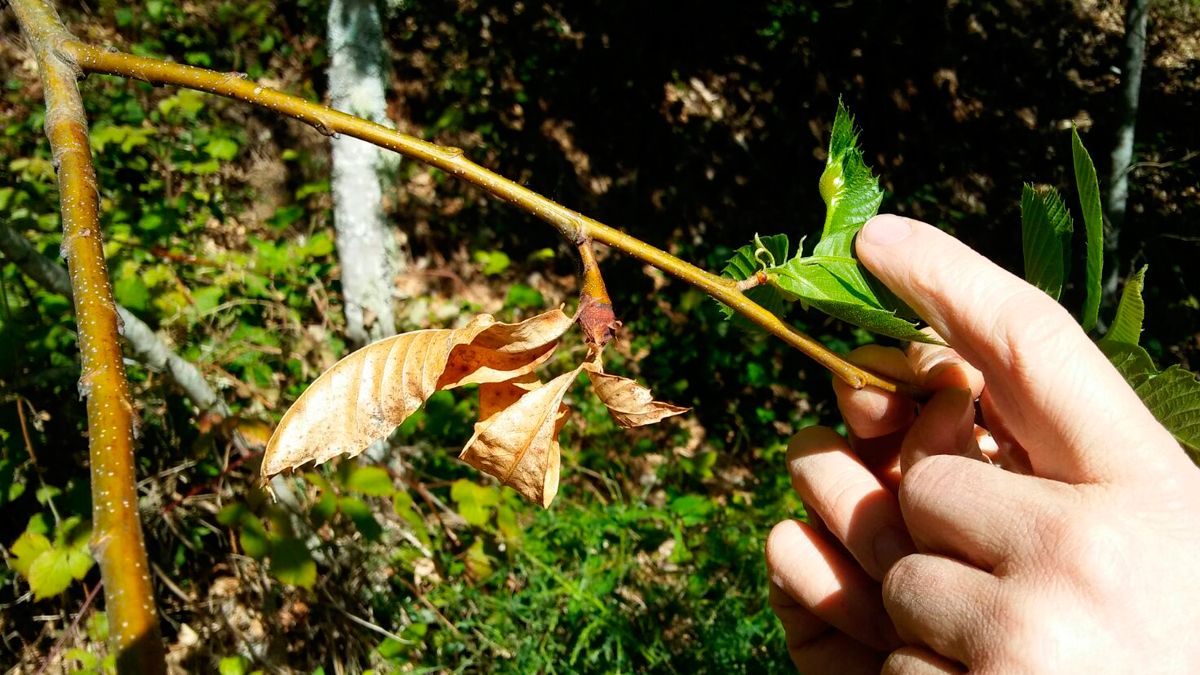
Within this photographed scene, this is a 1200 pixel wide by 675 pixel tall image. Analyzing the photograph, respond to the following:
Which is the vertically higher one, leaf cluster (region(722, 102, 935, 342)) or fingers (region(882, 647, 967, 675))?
leaf cluster (region(722, 102, 935, 342))

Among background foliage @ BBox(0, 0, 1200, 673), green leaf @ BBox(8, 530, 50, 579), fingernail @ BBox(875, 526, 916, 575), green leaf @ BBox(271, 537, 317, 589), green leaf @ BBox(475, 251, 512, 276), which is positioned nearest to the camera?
fingernail @ BBox(875, 526, 916, 575)

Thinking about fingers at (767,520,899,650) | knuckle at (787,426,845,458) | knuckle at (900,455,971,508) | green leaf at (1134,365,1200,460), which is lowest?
fingers at (767,520,899,650)

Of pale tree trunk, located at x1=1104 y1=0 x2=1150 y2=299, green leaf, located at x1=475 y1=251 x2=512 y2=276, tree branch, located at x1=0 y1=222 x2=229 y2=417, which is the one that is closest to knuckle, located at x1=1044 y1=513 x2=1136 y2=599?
tree branch, located at x1=0 y1=222 x2=229 y2=417

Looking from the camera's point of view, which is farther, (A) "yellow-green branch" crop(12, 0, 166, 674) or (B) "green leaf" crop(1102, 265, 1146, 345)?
(B) "green leaf" crop(1102, 265, 1146, 345)

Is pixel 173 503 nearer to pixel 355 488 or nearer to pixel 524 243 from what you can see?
pixel 355 488

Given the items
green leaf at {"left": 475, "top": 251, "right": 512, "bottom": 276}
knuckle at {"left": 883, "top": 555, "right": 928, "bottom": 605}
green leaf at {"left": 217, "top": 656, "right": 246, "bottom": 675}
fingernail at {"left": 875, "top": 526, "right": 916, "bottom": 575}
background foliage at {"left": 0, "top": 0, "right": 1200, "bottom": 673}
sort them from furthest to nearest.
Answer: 1. green leaf at {"left": 475, "top": 251, "right": 512, "bottom": 276}
2. background foliage at {"left": 0, "top": 0, "right": 1200, "bottom": 673}
3. green leaf at {"left": 217, "top": 656, "right": 246, "bottom": 675}
4. fingernail at {"left": 875, "top": 526, "right": 916, "bottom": 575}
5. knuckle at {"left": 883, "top": 555, "right": 928, "bottom": 605}

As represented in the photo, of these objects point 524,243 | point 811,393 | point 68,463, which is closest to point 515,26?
point 524,243

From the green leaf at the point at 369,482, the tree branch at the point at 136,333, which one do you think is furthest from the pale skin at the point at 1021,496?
the green leaf at the point at 369,482

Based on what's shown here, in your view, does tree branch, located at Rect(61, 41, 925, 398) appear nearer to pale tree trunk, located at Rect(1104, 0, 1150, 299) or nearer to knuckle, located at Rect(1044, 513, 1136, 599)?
knuckle, located at Rect(1044, 513, 1136, 599)
